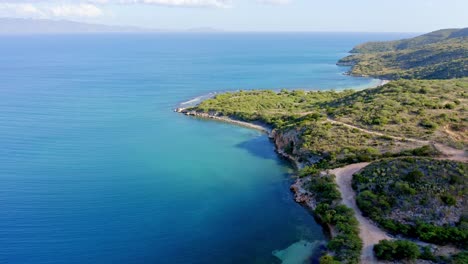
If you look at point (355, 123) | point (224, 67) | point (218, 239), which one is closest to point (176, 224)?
point (218, 239)

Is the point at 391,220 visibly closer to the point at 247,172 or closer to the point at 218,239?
the point at 218,239

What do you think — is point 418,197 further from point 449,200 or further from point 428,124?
point 428,124

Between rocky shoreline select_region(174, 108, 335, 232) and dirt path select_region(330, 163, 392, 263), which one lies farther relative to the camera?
rocky shoreline select_region(174, 108, 335, 232)

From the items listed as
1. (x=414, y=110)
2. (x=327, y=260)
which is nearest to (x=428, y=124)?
(x=414, y=110)

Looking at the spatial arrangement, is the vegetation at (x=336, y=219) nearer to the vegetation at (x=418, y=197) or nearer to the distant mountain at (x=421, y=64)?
the vegetation at (x=418, y=197)

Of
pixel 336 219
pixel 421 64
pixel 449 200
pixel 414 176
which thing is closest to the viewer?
pixel 449 200

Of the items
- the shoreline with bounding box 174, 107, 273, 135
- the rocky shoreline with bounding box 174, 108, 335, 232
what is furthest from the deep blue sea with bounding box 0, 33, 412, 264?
the shoreline with bounding box 174, 107, 273, 135

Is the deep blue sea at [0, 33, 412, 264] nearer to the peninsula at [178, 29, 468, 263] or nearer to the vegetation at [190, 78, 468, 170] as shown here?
the peninsula at [178, 29, 468, 263]
